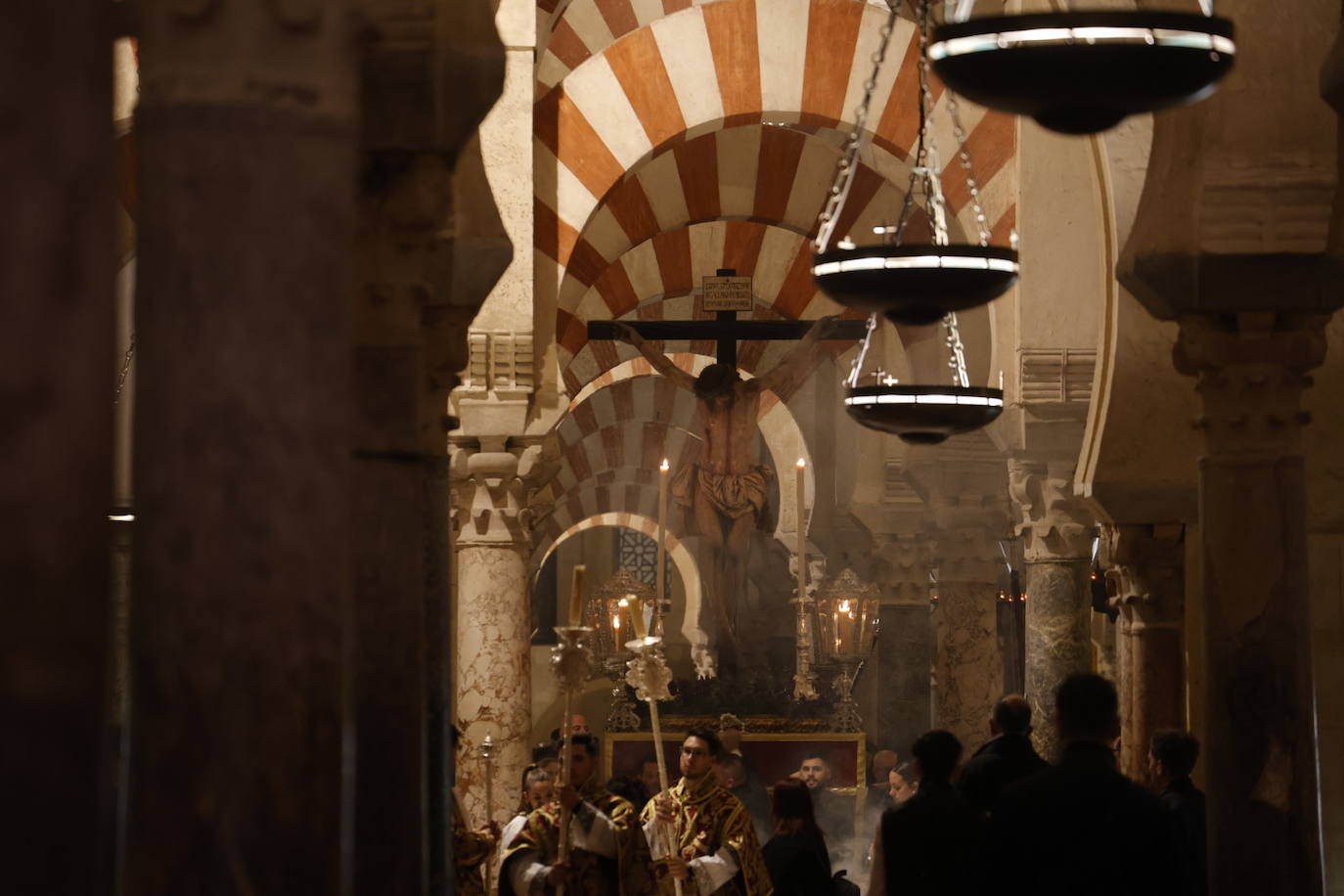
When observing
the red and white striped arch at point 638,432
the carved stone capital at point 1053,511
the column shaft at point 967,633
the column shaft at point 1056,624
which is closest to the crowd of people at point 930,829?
the column shaft at point 1056,624

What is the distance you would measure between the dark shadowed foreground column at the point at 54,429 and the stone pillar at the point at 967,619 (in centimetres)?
1083

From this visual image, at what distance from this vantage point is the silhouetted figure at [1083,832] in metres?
3.89

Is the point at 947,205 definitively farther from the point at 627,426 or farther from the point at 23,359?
the point at 627,426

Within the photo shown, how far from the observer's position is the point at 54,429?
2107 millimetres

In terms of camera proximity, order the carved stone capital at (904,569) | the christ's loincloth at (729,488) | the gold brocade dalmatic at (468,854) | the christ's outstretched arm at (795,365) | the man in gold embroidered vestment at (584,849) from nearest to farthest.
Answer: the man in gold embroidered vestment at (584,849) < the gold brocade dalmatic at (468,854) < the christ's outstretched arm at (795,365) < the christ's loincloth at (729,488) < the carved stone capital at (904,569)

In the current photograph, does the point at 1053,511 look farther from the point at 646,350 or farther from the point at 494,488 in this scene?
the point at 646,350

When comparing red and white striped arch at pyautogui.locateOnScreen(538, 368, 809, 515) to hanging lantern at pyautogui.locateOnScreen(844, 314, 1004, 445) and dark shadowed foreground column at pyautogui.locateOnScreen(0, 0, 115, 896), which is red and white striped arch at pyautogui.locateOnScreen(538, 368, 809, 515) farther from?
dark shadowed foreground column at pyautogui.locateOnScreen(0, 0, 115, 896)

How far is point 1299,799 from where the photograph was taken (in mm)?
5449

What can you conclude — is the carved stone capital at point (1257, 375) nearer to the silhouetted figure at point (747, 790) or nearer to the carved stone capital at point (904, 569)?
the silhouetted figure at point (747, 790)

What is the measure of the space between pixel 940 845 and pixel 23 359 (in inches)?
123

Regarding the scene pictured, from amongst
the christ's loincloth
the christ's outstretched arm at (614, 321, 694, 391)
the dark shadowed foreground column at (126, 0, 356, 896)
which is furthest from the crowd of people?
the christ's loincloth

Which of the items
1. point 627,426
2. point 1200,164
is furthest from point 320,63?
point 627,426

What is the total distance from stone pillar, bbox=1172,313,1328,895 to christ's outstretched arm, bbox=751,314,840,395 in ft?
26.9

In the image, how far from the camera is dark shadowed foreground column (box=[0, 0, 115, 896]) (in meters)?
2.08
